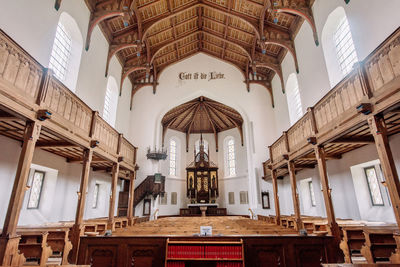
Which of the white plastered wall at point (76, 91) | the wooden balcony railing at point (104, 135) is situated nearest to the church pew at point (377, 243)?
the wooden balcony railing at point (104, 135)

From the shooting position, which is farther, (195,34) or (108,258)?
(195,34)

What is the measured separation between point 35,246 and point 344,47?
529 inches

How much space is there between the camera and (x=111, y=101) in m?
15.5

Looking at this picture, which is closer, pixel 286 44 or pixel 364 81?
pixel 364 81

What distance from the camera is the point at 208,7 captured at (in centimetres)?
1486

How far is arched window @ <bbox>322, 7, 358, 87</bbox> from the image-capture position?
9562 millimetres

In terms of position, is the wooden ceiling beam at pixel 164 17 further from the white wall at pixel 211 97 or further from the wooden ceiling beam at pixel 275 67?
the wooden ceiling beam at pixel 275 67

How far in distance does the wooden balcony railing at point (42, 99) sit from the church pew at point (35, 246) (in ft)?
9.38

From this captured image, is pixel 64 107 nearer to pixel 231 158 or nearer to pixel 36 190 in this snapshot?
pixel 36 190

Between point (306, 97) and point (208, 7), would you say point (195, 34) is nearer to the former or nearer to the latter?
point (208, 7)

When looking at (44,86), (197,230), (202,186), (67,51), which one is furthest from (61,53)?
(202,186)

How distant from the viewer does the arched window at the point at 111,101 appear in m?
15.0

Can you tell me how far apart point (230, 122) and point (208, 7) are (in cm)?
1212

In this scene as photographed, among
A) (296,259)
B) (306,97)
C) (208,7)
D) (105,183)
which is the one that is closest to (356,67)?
(296,259)
